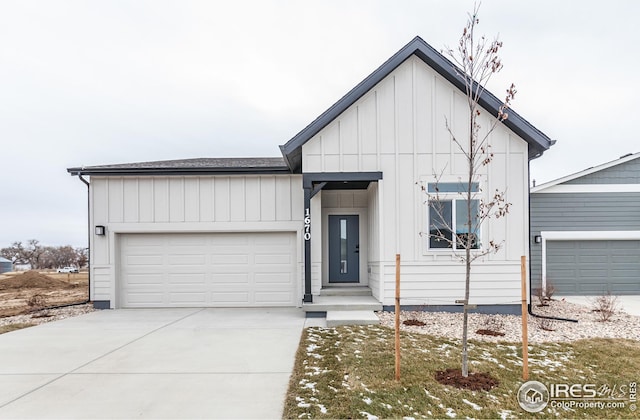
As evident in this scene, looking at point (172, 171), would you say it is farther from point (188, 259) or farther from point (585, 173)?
point (585, 173)

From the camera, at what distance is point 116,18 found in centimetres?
1111

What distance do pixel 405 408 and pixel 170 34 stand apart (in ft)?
44.1

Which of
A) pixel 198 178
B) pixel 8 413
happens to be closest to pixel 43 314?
pixel 198 178

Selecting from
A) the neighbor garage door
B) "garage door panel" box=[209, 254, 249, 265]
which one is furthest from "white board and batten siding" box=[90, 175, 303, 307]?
the neighbor garage door

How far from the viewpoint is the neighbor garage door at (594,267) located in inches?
421

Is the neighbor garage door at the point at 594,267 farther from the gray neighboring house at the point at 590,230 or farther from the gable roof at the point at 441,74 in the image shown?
the gable roof at the point at 441,74

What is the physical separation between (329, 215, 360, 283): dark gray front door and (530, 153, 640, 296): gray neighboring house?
5.44 m

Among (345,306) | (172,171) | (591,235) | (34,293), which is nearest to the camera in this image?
(345,306)

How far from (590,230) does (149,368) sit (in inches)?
474

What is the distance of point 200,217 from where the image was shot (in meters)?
9.30

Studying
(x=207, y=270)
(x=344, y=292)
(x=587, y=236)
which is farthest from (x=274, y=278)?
(x=587, y=236)

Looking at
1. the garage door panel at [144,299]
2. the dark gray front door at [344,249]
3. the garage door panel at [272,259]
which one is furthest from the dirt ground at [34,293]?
the dark gray front door at [344,249]

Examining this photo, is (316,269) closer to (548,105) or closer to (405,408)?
(405,408)

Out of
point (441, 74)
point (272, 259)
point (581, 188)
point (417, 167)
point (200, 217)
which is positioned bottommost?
point (272, 259)
